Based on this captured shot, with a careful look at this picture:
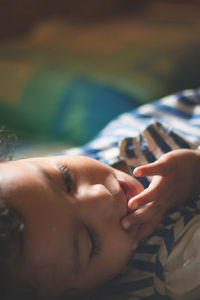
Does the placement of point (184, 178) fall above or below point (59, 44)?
below

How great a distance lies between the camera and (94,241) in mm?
628

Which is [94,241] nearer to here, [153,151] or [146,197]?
[146,197]

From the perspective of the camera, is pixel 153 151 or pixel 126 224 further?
pixel 153 151

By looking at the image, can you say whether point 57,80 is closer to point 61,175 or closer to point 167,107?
point 167,107

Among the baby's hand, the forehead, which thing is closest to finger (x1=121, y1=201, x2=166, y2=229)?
the baby's hand

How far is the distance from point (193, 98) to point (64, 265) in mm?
647

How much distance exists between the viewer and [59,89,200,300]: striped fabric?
704 mm

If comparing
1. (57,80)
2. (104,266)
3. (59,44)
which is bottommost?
(104,266)

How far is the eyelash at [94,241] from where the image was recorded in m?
0.62

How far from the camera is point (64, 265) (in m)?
0.60

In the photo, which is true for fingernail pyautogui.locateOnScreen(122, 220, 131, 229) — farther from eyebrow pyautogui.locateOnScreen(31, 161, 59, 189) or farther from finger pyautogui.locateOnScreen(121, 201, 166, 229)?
eyebrow pyautogui.locateOnScreen(31, 161, 59, 189)

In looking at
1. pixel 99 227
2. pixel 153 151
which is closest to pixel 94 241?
pixel 99 227

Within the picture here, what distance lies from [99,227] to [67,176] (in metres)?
0.10

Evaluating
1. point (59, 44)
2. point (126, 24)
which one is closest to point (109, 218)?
point (59, 44)
